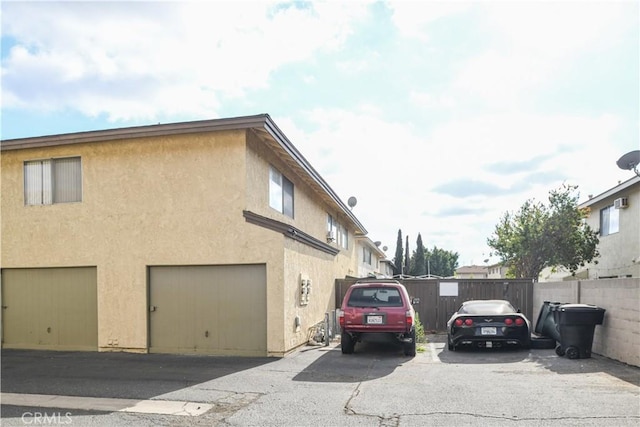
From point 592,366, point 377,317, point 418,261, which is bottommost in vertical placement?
point 418,261

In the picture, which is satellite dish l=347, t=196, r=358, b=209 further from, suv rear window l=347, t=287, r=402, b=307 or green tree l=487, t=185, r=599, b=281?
suv rear window l=347, t=287, r=402, b=307

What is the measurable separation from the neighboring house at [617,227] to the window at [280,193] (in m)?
11.9

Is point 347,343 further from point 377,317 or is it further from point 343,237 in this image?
point 343,237

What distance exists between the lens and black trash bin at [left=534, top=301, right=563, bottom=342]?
11.9 meters

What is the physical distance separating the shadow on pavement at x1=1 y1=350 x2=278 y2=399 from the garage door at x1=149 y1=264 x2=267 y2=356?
0.43 m

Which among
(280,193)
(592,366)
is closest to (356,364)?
(592,366)

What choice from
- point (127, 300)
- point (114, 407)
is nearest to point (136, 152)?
point (127, 300)

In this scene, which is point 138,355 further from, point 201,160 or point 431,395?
point 431,395

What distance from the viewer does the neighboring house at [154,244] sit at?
36.4 feet

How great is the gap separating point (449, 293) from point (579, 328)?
21.4 feet

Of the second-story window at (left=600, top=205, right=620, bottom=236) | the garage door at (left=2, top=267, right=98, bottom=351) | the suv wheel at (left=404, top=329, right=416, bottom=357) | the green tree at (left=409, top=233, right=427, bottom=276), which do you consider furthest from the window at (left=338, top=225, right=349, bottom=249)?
the green tree at (left=409, top=233, right=427, bottom=276)

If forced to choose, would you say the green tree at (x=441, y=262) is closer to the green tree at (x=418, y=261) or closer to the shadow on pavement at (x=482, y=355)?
the green tree at (x=418, y=261)

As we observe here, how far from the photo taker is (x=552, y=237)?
21.1m

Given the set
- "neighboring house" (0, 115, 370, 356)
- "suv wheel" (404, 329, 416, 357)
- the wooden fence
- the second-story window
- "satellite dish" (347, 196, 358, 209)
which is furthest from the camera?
"satellite dish" (347, 196, 358, 209)
